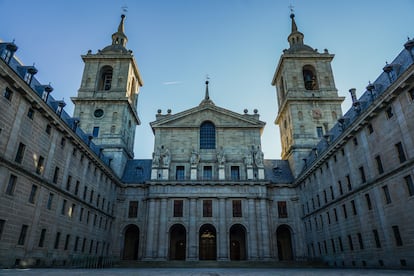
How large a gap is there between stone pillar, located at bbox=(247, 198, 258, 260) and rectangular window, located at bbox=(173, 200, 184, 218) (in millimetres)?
9414

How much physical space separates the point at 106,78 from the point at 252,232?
37959 mm

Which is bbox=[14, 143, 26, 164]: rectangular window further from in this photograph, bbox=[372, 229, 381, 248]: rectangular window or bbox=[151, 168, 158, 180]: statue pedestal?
bbox=[372, 229, 381, 248]: rectangular window

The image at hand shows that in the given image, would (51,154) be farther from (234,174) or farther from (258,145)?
(258,145)

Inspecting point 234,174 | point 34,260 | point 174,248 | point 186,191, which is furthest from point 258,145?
point 34,260

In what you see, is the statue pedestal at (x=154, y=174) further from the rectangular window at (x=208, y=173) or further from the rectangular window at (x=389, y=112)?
the rectangular window at (x=389, y=112)

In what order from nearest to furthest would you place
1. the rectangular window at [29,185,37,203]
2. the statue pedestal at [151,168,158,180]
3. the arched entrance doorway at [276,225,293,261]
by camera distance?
the rectangular window at [29,185,37,203] → the statue pedestal at [151,168,158,180] → the arched entrance doorway at [276,225,293,261]

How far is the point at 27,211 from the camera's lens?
2255cm

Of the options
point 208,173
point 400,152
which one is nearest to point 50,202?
point 208,173

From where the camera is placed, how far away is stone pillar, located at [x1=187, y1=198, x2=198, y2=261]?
38.3 metres

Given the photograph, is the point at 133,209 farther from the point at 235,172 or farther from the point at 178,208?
the point at 235,172

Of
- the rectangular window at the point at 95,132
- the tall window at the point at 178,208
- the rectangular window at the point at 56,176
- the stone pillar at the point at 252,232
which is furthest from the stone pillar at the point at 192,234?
the rectangular window at the point at 95,132

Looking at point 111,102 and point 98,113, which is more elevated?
point 111,102

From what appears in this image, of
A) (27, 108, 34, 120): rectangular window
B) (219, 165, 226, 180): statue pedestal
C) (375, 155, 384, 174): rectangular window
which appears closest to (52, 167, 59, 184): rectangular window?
(27, 108, 34, 120): rectangular window

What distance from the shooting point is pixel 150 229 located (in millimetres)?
39906
